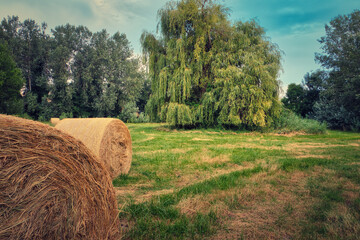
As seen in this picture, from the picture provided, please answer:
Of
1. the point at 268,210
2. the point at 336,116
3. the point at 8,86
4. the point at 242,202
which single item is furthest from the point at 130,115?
the point at 268,210

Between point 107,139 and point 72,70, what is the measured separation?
Answer: 4105 cm

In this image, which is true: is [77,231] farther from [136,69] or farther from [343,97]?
[136,69]

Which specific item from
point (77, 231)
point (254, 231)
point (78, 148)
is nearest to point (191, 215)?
point (254, 231)

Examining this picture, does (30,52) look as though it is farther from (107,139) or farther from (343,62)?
(343,62)

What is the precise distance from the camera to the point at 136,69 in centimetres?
4266

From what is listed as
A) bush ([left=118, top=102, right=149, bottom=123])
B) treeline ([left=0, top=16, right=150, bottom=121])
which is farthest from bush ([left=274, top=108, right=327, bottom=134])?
treeline ([left=0, top=16, right=150, bottom=121])

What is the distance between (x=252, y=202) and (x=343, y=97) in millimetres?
28066

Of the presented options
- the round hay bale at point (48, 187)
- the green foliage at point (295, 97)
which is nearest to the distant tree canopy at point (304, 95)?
the green foliage at point (295, 97)

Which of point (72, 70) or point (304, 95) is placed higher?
point (72, 70)

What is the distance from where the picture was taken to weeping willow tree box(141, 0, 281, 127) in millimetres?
16609

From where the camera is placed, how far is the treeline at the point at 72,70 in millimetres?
36541

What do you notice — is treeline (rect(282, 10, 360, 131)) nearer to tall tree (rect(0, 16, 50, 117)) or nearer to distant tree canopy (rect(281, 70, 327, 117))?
distant tree canopy (rect(281, 70, 327, 117))

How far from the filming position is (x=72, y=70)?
1604 inches

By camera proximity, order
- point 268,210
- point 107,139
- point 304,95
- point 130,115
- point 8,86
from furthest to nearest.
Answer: point 130,115 < point 304,95 < point 8,86 < point 107,139 < point 268,210
